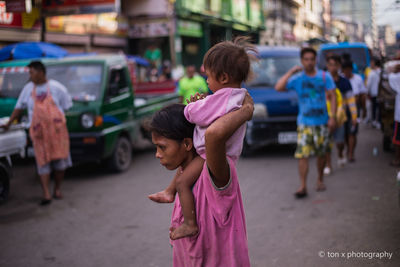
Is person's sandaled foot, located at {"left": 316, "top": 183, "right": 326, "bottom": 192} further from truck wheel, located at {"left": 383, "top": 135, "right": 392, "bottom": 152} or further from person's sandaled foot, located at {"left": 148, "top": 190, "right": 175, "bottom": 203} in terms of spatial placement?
person's sandaled foot, located at {"left": 148, "top": 190, "right": 175, "bottom": 203}

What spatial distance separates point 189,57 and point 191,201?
95.7ft

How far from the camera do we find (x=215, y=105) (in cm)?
184

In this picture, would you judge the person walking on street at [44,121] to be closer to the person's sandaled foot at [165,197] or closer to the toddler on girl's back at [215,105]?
the person's sandaled foot at [165,197]

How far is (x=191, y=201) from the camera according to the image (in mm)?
1968

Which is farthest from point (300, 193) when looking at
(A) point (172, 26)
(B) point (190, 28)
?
(B) point (190, 28)

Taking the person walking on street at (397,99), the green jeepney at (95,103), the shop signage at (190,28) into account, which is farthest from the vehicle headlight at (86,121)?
the shop signage at (190,28)

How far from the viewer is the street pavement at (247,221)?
4.11 meters

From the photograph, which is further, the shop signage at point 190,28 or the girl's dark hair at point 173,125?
the shop signage at point 190,28

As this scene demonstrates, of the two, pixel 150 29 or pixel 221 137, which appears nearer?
pixel 221 137

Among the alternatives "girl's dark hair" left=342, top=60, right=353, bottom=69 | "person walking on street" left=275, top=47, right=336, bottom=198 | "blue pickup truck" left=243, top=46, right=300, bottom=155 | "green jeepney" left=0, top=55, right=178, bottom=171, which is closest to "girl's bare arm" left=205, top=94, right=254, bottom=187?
"person walking on street" left=275, top=47, right=336, bottom=198

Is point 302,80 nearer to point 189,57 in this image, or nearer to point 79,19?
point 79,19

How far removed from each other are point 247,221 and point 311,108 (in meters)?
1.79

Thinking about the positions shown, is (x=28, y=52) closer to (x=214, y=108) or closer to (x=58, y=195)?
(x=58, y=195)

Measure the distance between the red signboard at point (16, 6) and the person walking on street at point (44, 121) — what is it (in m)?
3.50
